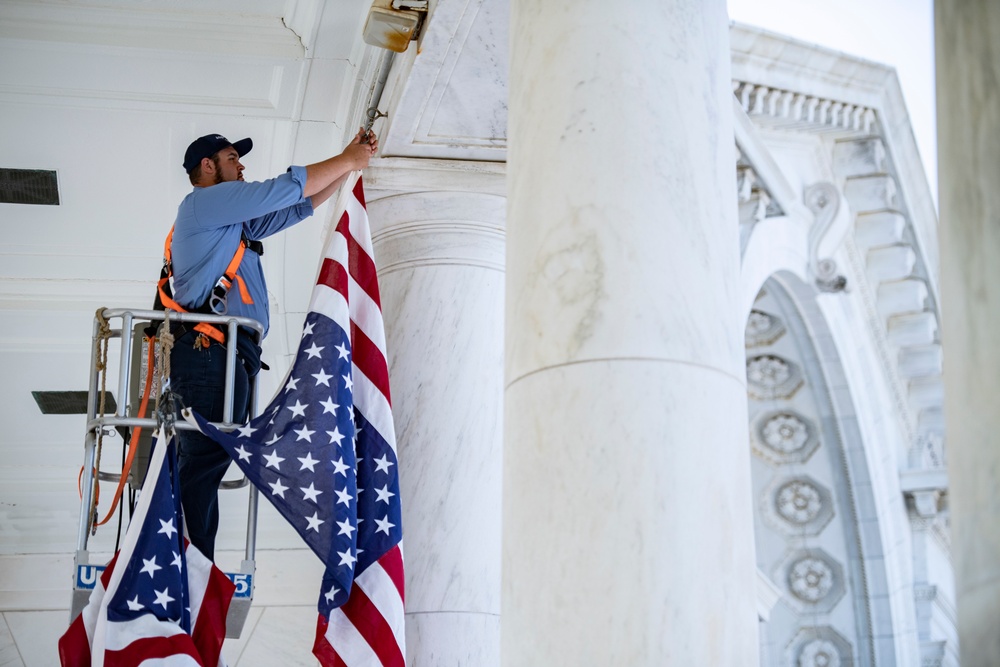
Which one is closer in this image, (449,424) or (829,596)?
(449,424)

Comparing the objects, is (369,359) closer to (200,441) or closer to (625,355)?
(200,441)

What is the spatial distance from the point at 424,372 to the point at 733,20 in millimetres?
6679

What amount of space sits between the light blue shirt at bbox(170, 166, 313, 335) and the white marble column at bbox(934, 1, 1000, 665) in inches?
183

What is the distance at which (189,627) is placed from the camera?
570 centimetres

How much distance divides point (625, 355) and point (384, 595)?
2.68m

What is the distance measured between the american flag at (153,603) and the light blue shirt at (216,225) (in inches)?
39.6

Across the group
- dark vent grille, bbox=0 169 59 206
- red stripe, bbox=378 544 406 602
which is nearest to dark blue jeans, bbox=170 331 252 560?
red stripe, bbox=378 544 406 602

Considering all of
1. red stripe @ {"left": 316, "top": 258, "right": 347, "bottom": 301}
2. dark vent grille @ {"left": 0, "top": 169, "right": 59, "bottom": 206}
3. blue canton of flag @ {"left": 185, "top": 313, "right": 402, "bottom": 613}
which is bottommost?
blue canton of flag @ {"left": 185, "top": 313, "right": 402, "bottom": 613}

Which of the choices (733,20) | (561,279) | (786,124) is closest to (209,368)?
(561,279)

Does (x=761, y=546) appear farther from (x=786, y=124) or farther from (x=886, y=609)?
(x=786, y=124)

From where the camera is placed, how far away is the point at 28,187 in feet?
32.7

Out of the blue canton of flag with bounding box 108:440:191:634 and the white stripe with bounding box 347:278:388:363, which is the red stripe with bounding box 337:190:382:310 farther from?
the blue canton of flag with bounding box 108:440:191:634

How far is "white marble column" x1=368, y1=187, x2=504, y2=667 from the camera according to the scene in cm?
692

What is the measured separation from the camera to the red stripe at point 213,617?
5.67 metres
